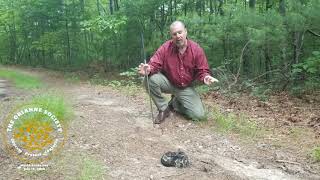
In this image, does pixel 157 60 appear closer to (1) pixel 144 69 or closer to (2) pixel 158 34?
(1) pixel 144 69

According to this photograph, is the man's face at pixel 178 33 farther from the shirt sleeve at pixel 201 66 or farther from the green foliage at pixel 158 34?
the green foliage at pixel 158 34

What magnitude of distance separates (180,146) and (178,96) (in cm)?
146

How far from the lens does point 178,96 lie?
5.52 m

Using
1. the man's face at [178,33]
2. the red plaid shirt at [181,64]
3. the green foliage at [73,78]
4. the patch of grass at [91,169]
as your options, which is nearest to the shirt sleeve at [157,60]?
the red plaid shirt at [181,64]

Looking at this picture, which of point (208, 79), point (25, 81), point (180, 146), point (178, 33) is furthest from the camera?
point (25, 81)

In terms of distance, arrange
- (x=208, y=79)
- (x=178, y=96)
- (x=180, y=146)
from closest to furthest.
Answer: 1. (x=180, y=146)
2. (x=208, y=79)
3. (x=178, y=96)

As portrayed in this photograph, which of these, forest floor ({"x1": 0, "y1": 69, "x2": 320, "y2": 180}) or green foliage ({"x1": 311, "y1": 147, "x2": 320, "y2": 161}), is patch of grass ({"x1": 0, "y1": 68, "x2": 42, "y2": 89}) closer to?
forest floor ({"x1": 0, "y1": 69, "x2": 320, "y2": 180})

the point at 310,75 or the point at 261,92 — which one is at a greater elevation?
the point at 310,75

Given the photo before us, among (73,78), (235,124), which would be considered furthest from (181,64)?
(73,78)

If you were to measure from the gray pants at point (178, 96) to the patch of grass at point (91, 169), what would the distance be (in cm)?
218

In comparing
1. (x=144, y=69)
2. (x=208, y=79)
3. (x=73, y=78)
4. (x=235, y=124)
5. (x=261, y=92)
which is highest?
(x=144, y=69)

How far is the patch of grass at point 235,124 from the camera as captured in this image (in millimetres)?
4895

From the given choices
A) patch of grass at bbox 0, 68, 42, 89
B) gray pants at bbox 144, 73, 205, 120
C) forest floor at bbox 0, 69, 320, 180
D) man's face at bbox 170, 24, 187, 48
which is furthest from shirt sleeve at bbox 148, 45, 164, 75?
patch of grass at bbox 0, 68, 42, 89

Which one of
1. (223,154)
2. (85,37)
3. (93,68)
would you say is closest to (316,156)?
(223,154)
